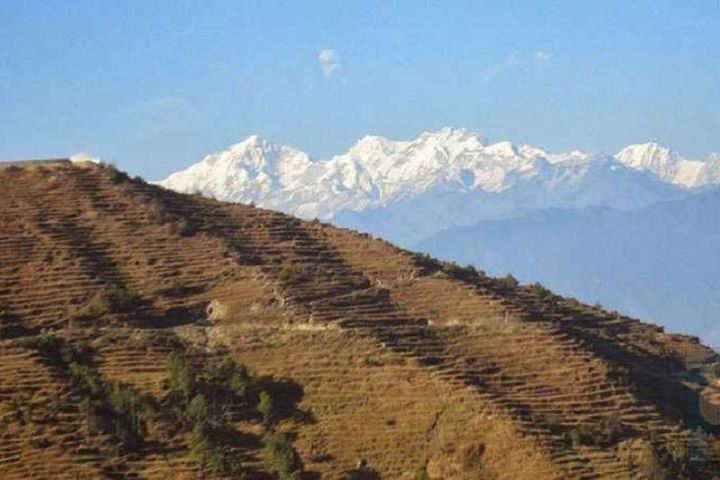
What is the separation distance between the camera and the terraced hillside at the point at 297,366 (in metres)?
36.8

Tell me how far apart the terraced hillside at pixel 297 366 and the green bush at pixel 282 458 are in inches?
2.5

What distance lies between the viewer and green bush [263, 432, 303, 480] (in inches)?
1419

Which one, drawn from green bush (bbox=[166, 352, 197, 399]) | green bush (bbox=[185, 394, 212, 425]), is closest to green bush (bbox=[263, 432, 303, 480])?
green bush (bbox=[185, 394, 212, 425])

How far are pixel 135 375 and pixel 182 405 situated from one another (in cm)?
211

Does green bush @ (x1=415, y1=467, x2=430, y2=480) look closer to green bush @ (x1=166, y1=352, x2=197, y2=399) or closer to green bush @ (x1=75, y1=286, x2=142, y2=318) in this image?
green bush @ (x1=166, y1=352, x2=197, y2=399)

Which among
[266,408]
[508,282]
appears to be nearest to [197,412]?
[266,408]

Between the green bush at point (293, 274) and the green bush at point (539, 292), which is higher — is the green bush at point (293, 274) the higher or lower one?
the lower one

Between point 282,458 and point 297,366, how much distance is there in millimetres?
4426

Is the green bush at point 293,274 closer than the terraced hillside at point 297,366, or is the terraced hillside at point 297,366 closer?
the terraced hillside at point 297,366

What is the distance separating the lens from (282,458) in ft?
119

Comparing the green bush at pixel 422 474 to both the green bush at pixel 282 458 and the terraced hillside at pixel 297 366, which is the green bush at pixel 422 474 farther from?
the green bush at pixel 282 458

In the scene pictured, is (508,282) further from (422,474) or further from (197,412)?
(197,412)

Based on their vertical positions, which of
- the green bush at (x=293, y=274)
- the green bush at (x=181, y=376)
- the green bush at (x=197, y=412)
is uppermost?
the green bush at (x=293, y=274)

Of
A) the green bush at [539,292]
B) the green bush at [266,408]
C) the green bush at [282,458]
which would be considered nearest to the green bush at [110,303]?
the green bush at [266,408]
